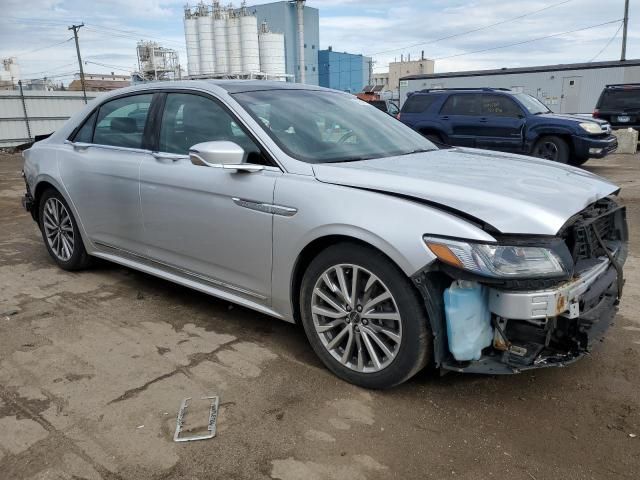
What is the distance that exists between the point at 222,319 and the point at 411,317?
5.86 ft

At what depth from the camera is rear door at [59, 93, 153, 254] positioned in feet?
13.1

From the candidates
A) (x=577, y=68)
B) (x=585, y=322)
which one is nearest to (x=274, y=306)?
(x=585, y=322)

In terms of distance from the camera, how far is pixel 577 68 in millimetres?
25781

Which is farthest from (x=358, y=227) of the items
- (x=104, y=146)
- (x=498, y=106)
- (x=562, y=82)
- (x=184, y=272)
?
(x=562, y=82)

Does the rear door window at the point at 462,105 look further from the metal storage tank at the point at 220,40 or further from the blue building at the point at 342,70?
the blue building at the point at 342,70

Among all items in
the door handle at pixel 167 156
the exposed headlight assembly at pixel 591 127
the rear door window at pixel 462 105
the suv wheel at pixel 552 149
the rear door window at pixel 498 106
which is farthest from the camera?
the rear door window at pixel 462 105

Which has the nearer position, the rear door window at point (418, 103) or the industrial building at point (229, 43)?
the rear door window at point (418, 103)

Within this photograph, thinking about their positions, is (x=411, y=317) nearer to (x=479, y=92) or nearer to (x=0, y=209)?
(x=0, y=209)

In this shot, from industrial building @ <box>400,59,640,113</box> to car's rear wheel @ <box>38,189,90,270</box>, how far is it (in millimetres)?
25641

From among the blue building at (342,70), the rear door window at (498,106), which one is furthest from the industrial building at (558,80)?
the blue building at (342,70)

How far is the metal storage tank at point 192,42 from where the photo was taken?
44.5 m

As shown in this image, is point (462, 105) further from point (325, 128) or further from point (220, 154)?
point (220, 154)

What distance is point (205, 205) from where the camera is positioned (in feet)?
11.2

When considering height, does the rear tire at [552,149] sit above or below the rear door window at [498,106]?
below
